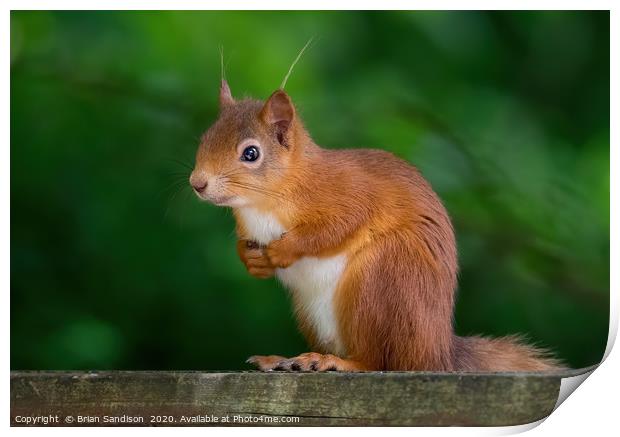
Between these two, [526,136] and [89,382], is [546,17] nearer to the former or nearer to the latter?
[526,136]

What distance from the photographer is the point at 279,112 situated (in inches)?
132

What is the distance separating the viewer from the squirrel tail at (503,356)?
11.4ft

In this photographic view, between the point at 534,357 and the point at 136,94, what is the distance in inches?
42.0

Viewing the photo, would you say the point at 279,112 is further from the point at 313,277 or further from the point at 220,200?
the point at 313,277

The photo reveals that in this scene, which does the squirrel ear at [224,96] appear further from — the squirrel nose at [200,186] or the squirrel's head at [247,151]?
the squirrel nose at [200,186]

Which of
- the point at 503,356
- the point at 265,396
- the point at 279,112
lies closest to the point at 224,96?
the point at 279,112

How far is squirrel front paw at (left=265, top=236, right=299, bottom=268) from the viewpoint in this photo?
336 cm

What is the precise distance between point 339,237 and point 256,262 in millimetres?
188

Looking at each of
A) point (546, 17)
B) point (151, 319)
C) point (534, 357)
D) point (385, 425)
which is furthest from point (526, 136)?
point (151, 319)

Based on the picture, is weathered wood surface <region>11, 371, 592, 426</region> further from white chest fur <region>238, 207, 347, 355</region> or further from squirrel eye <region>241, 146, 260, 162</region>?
squirrel eye <region>241, 146, 260, 162</region>

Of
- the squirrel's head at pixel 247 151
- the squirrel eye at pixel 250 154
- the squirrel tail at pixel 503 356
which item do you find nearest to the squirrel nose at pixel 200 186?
the squirrel's head at pixel 247 151

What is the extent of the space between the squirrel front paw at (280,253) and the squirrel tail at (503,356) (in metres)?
0.44

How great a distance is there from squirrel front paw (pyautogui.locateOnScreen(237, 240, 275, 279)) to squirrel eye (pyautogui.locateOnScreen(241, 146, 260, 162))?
19 centimetres

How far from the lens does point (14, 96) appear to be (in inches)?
135
